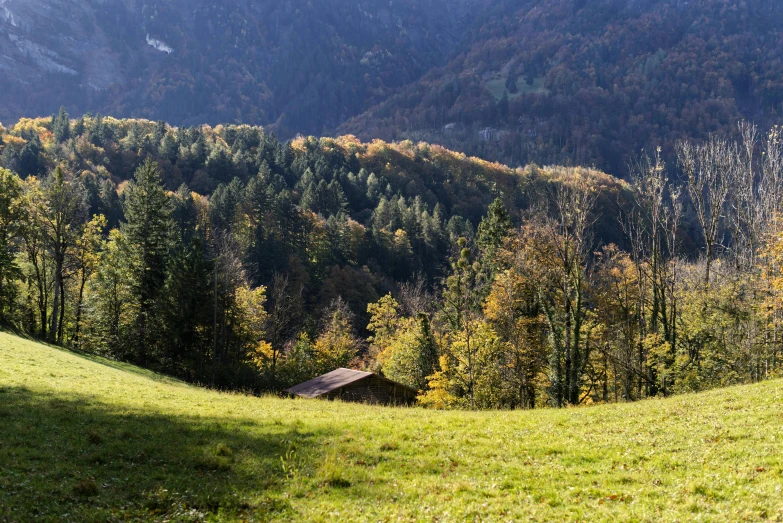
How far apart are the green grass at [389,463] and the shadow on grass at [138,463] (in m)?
0.05

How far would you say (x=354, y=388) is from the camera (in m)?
43.3

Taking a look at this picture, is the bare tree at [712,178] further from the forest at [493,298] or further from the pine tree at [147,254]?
the pine tree at [147,254]

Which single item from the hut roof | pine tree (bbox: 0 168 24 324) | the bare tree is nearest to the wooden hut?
the hut roof

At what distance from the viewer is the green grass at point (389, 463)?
→ 34.8ft

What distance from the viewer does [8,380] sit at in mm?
21156

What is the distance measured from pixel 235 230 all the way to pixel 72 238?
57.6 metres

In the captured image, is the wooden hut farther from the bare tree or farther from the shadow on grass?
the bare tree

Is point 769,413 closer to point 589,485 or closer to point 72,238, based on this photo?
point 589,485

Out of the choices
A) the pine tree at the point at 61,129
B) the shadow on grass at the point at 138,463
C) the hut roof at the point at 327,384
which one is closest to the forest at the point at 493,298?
the hut roof at the point at 327,384

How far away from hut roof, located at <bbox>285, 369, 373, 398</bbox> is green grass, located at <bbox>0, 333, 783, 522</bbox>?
859 inches

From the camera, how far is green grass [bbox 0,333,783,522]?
1061cm

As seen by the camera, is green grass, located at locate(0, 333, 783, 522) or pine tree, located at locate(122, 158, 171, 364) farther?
pine tree, located at locate(122, 158, 171, 364)

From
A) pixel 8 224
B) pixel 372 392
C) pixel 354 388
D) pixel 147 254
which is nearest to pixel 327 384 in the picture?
pixel 354 388

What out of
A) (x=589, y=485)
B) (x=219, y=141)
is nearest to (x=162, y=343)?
(x=589, y=485)
